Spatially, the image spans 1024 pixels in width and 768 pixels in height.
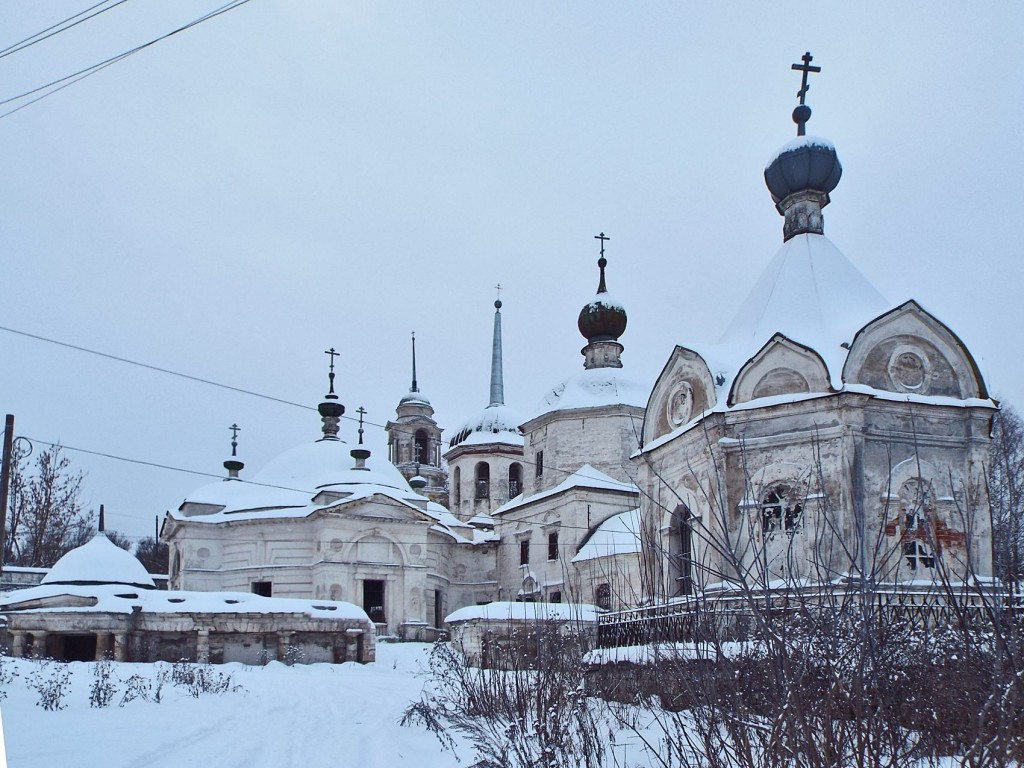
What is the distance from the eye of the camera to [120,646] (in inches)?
829

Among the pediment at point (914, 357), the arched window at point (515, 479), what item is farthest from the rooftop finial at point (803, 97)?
the arched window at point (515, 479)

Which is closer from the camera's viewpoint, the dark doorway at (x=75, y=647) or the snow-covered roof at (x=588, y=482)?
the dark doorway at (x=75, y=647)

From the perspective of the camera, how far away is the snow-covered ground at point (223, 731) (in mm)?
7715

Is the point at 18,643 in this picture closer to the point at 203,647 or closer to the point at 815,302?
the point at 203,647

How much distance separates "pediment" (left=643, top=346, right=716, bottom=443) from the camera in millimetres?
17906

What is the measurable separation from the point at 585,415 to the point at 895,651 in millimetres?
28863

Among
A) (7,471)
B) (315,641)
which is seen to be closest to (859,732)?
(7,471)

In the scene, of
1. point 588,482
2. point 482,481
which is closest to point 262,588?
point 482,481

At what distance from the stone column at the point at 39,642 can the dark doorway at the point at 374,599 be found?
41.7 feet

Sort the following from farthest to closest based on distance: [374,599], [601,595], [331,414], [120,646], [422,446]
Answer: [422,446] < [331,414] < [374,599] < [601,595] < [120,646]

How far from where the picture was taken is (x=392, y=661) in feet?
81.0

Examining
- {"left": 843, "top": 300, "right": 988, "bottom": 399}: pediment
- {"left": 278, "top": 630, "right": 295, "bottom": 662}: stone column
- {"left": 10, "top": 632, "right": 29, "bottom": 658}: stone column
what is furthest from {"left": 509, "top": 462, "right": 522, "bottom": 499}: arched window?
{"left": 843, "top": 300, "right": 988, "bottom": 399}: pediment

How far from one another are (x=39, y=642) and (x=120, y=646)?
8.46ft

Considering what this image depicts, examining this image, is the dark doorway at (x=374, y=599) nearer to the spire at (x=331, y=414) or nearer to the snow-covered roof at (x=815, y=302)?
the spire at (x=331, y=414)
